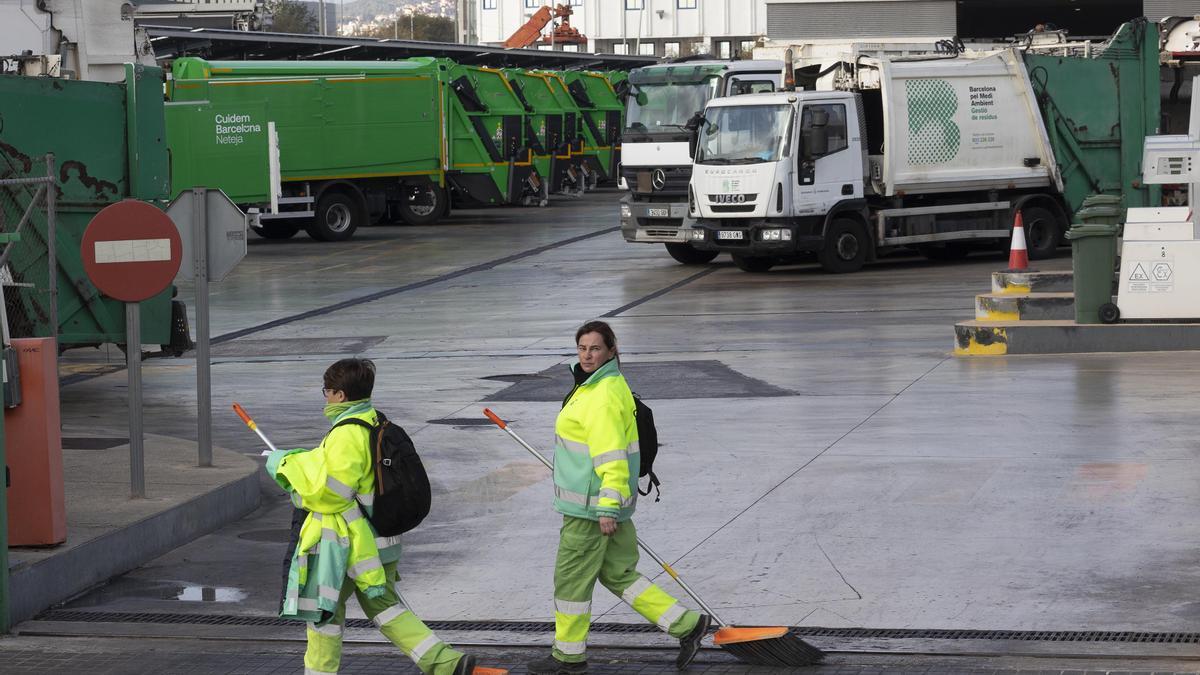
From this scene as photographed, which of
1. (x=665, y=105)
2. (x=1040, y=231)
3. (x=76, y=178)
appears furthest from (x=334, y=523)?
(x=665, y=105)

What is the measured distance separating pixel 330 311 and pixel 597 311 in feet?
11.9

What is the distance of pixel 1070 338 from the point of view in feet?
51.8

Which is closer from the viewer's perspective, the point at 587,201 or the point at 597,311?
the point at 597,311

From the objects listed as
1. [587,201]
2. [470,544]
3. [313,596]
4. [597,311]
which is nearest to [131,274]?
[470,544]

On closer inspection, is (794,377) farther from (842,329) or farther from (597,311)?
(597,311)

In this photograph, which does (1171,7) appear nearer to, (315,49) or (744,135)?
(744,135)

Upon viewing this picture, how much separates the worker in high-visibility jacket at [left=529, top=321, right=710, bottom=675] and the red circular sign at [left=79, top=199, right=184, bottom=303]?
3741mm

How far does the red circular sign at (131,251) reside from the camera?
9.45 m

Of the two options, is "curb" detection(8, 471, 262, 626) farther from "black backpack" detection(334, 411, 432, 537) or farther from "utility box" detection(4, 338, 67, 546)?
"black backpack" detection(334, 411, 432, 537)

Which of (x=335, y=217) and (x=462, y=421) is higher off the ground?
(x=335, y=217)

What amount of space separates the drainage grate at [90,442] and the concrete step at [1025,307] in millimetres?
8646

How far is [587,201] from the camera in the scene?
1805 inches

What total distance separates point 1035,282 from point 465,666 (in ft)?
43.7

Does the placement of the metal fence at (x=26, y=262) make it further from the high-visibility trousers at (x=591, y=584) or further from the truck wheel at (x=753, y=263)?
the truck wheel at (x=753, y=263)
